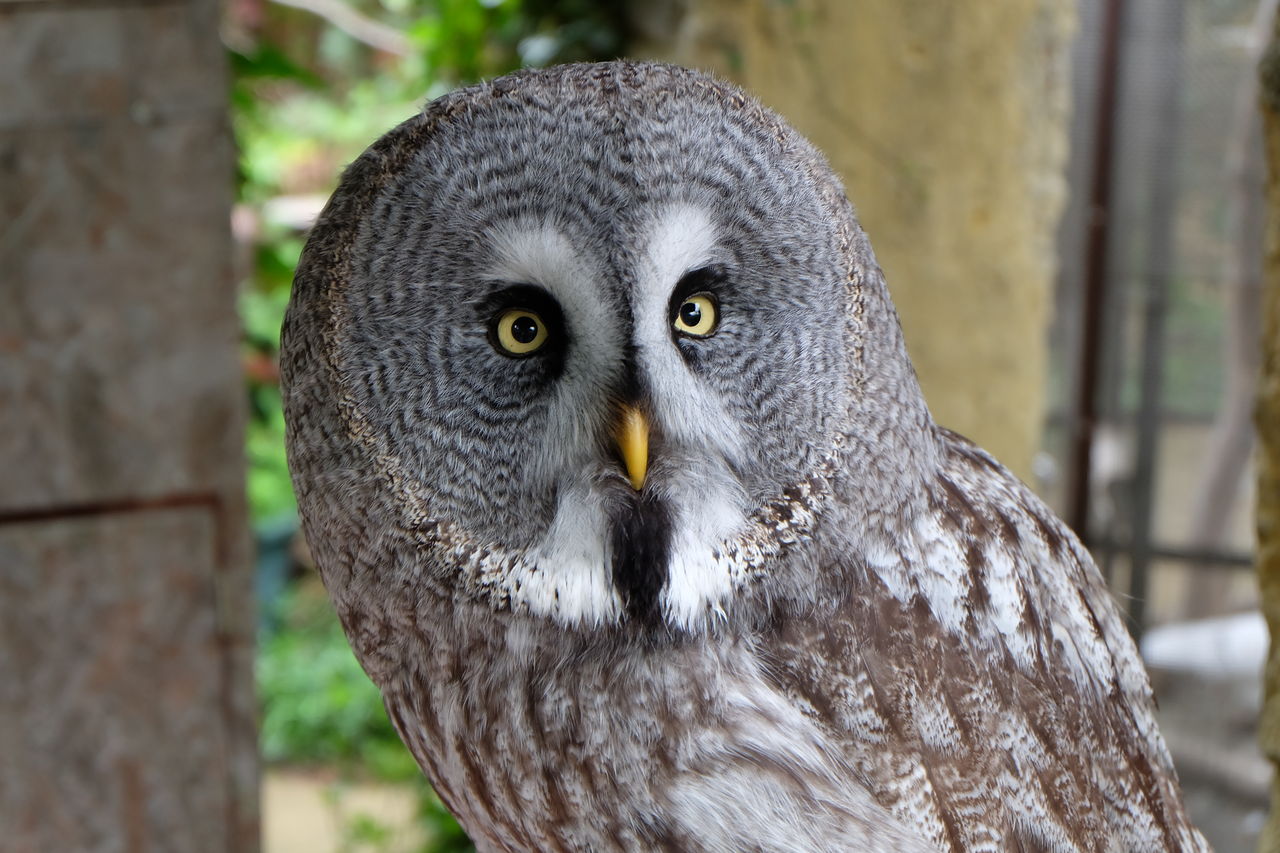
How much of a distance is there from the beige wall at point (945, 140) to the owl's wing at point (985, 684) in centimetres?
106

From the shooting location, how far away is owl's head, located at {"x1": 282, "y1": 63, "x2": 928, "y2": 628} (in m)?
0.75

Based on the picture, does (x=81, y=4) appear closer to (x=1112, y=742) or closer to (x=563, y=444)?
(x=563, y=444)

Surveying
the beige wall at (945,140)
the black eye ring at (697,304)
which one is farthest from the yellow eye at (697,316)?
the beige wall at (945,140)

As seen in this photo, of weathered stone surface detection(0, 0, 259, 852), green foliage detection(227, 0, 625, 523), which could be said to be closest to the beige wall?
green foliage detection(227, 0, 625, 523)

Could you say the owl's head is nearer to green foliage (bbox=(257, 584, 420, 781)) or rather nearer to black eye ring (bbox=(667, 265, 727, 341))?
black eye ring (bbox=(667, 265, 727, 341))

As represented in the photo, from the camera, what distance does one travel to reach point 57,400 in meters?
1.43

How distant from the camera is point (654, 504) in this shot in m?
0.83

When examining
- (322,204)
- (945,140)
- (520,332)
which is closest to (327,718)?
(322,204)

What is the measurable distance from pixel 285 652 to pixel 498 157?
3044mm

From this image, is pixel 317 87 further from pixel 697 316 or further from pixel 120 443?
pixel 697 316

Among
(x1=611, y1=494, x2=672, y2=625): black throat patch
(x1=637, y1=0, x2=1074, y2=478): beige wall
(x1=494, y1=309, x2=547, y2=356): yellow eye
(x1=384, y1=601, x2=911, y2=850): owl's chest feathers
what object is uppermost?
(x1=637, y1=0, x2=1074, y2=478): beige wall

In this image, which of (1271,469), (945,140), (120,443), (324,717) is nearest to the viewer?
(1271,469)

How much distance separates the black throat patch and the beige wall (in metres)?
1.19

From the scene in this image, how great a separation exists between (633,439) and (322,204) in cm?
140
